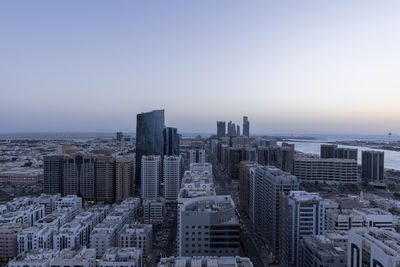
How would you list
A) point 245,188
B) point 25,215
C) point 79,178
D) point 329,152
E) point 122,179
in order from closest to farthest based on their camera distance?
point 25,215
point 245,188
point 79,178
point 122,179
point 329,152

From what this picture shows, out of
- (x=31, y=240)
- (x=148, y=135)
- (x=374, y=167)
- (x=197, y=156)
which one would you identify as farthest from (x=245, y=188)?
(x=148, y=135)

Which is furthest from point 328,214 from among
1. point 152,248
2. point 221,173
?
point 221,173

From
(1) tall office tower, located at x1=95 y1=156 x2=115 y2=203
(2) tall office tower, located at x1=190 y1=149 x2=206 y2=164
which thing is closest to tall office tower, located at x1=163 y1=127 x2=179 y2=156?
(2) tall office tower, located at x1=190 y1=149 x2=206 y2=164

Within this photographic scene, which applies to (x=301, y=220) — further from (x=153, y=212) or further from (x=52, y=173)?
(x=52, y=173)

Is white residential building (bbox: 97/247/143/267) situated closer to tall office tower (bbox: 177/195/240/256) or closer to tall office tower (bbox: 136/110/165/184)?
tall office tower (bbox: 177/195/240/256)

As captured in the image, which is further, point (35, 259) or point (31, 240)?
point (31, 240)

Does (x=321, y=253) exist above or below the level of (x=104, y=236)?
above
